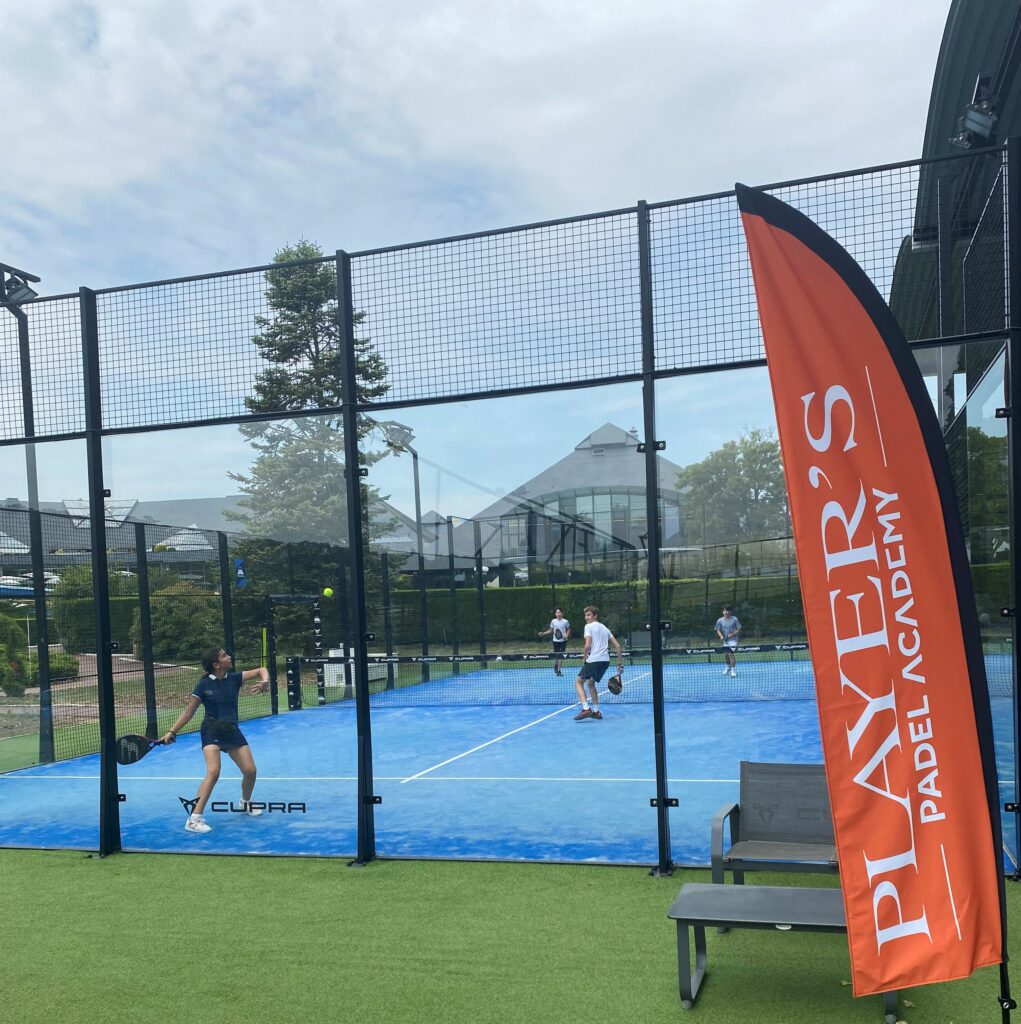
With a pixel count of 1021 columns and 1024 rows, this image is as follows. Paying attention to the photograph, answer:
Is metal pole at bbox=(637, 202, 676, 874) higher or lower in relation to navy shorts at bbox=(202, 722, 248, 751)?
higher

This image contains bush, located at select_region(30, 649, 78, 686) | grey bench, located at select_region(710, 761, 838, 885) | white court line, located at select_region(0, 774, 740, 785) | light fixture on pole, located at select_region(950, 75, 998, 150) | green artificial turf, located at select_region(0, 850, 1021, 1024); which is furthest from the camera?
bush, located at select_region(30, 649, 78, 686)

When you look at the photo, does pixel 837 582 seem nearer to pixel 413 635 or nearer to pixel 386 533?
pixel 413 635

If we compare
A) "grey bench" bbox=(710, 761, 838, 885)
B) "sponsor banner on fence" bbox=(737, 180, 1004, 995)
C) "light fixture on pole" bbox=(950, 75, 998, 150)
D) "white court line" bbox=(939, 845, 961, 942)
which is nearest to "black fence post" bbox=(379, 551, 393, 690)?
"grey bench" bbox=(710, 761, 838, 885)

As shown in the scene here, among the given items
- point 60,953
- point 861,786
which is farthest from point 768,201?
point 60,953

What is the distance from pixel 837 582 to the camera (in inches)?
128

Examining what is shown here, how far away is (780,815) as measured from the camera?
5.15m

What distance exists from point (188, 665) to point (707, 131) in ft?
29.5

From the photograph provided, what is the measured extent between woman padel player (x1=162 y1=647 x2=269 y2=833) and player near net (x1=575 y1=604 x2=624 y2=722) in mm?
3685

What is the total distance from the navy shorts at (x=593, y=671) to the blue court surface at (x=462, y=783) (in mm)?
389

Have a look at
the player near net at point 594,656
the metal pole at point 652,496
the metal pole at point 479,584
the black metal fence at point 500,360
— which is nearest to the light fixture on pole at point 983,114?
the black metal fence at point 500,360

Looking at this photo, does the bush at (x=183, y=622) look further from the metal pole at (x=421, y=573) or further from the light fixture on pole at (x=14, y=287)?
the light fixture on pole at (x=14, y=287)

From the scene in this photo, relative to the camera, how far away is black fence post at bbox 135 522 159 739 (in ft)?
33.0

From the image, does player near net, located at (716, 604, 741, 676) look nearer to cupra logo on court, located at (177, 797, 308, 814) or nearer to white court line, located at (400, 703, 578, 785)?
white court line, located at (400, 703, 578, 785)

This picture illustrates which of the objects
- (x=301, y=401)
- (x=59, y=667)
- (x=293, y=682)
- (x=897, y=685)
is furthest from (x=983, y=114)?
(x=59, y=667)
